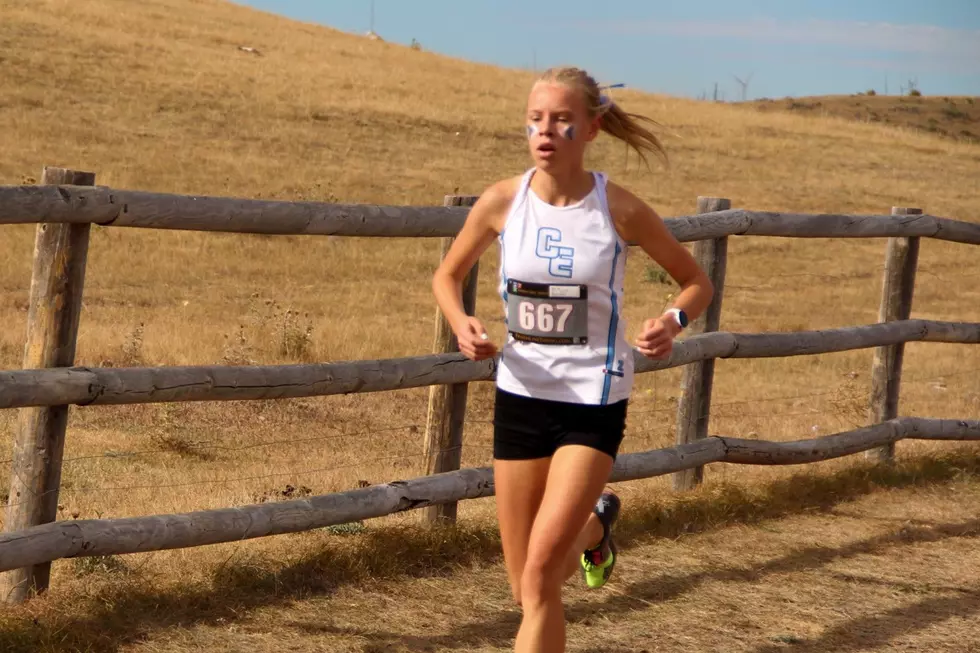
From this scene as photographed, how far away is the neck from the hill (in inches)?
2280

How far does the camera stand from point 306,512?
505 centimetres

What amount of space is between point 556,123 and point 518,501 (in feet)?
3.57

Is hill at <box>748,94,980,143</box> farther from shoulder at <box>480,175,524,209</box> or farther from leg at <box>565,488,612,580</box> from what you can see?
shoulder at <box>480,175,524,209</box>

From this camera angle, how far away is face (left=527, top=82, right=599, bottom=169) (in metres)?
3.63

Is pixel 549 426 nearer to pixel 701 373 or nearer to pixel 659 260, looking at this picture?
pixel 659 260

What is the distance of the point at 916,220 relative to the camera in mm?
7746

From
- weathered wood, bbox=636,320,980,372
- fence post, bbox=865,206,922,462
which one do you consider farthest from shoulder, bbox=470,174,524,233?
fence post, bbox=865,206,922,462

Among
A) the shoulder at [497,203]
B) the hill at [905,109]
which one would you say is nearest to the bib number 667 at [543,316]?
the shoulder at [497,203]

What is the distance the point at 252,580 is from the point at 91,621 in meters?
0.74

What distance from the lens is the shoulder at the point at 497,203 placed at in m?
3.78

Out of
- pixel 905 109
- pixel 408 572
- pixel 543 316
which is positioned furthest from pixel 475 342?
pixel 905 109

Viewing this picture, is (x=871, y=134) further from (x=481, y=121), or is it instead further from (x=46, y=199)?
(x=46, y=199)

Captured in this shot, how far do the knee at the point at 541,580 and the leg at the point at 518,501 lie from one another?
17 cm

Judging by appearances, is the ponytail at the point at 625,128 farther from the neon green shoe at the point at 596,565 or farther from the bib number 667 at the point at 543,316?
the neon green shoe at the point at 596,565
